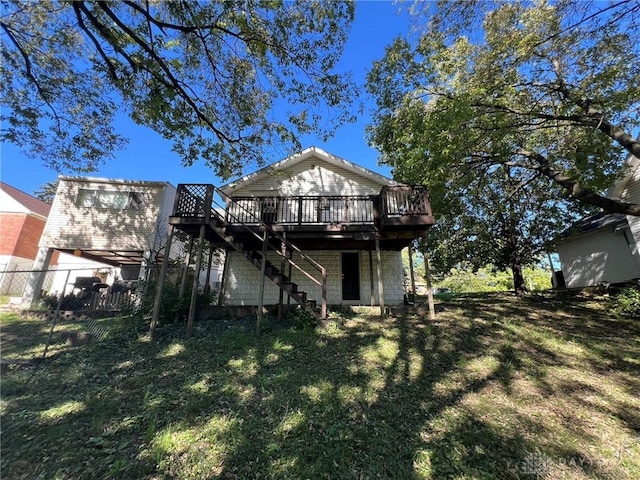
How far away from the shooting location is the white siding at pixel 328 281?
447 inches

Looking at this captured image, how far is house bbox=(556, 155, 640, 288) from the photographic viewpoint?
443 inches

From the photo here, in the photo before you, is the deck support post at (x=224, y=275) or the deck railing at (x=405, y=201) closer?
the deck railing at (x=405, y=201)

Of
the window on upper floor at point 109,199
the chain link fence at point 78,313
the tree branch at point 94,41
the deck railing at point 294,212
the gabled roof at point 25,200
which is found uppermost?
the gabled roof at point 25,200

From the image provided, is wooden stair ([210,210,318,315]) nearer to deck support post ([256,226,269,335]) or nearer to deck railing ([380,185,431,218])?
deck support post ([256,226,269,335])

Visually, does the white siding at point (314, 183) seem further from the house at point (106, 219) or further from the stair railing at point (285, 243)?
the house at point (106, 219)

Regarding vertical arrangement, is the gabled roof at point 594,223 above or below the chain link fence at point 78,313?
above

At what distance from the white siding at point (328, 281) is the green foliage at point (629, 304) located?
6491 mm

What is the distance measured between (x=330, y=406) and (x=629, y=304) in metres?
9.85

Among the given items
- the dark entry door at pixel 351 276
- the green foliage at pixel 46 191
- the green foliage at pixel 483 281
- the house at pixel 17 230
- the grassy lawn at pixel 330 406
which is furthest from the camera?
the green foliage at pixel 46 191

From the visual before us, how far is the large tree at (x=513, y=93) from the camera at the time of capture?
6.80 metres

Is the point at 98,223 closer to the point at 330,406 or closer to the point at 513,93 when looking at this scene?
the point at 330,406

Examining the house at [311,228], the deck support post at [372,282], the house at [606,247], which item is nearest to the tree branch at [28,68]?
the house at [311,228]

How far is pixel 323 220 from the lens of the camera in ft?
37.7

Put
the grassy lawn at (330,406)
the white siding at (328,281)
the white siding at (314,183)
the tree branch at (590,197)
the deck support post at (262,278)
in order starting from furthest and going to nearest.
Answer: the white siding at (314,183)
the white siding at (328,281)
the deck support post at (262,278)
the tree branch at (590,197)
the grassy lawn at (330,406)
